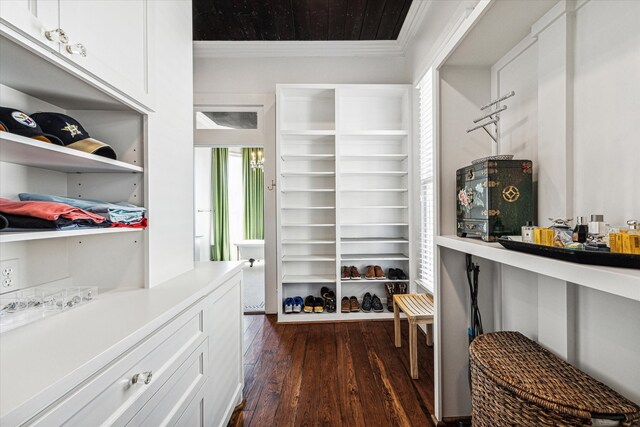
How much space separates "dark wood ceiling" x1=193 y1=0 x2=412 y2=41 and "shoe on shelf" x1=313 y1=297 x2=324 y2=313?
3.02m

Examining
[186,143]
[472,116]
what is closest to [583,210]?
[472,116]

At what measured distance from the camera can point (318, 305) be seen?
10.1 ft

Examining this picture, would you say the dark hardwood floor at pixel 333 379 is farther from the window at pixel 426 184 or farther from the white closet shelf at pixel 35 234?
the white closet shelf at pixel 35 234

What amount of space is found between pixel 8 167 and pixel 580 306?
2203mm

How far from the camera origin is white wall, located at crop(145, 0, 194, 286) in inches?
52.7

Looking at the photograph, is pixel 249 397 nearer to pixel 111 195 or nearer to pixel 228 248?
pixel 111 195

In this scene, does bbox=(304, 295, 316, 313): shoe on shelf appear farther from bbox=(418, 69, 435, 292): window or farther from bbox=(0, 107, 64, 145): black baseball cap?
bbox=(0, 107, 64, 145): black baseball cap

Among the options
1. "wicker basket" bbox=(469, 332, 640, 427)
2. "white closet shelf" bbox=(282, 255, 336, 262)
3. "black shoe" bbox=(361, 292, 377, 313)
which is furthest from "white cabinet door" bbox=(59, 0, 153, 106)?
"black shoe" bbox=(361, 292, 377, 313)

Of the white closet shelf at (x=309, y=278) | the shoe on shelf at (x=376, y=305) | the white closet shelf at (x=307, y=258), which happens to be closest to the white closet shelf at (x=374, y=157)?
the white closet shelf at (x=307, y=258)

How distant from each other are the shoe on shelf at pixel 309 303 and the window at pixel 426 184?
1201 millimetres

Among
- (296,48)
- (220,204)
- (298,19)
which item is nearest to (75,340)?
(298,19)

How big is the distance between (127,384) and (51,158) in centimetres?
81

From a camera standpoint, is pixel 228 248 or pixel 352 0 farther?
pixel 228 248

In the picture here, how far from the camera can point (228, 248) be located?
20.7 ft
